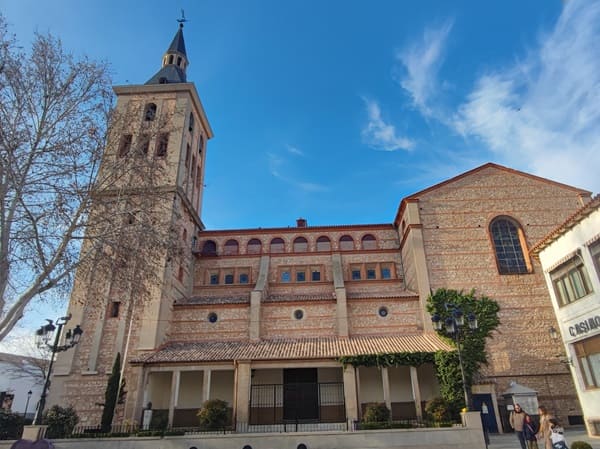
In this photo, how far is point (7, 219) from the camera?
36.2 ft

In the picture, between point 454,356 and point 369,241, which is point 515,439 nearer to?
point 454,356

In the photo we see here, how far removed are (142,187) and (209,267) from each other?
14136 mm

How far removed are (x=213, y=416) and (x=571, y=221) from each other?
1638 centimetres

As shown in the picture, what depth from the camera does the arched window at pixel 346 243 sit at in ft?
90.1

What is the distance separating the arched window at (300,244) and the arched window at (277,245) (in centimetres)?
92

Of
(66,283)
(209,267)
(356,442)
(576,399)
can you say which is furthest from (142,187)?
(576,399)

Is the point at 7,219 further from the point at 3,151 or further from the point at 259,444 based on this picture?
the point at 259,444

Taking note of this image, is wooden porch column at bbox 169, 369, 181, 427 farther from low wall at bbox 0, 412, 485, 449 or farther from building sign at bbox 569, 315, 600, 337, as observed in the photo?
building sign at bbox 569, 315, 600, 337

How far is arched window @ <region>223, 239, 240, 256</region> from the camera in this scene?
90.9ft

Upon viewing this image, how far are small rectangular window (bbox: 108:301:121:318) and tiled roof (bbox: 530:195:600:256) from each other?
21706 mm

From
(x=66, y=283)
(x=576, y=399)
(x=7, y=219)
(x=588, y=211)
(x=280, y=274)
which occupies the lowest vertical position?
(x=576, y=399)

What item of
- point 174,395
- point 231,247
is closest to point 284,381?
point 174,395

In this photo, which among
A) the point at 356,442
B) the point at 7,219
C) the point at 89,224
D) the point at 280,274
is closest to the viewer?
the point at 7,219

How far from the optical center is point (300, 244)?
2786 cm
